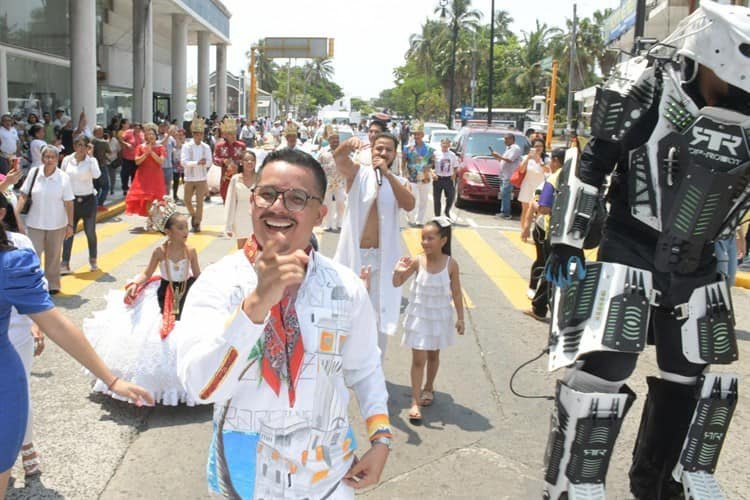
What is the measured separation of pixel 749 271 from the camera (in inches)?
436

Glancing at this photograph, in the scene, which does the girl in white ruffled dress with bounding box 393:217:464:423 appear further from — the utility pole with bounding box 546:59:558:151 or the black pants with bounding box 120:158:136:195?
the utility pole with bounding box 546:59:558:151

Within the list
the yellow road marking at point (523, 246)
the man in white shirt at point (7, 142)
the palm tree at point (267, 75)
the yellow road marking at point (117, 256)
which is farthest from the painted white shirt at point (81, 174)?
the palm tree at point (267, 75)

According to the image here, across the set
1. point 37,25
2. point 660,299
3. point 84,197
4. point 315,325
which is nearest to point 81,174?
point 84,197

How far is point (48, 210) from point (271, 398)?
737 centimetres

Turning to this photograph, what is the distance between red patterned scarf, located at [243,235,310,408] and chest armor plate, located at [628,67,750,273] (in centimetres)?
205

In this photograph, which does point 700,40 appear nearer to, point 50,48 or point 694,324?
point 694,324

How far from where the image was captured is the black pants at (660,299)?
3.48 metres

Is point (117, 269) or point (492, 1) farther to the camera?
point (492, 1)

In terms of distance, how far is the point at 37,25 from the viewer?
22.3 m

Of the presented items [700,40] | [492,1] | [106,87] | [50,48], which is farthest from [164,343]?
[492,1]

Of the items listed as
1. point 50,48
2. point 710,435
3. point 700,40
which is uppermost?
point 50,48

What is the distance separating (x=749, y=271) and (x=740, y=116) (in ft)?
28.6

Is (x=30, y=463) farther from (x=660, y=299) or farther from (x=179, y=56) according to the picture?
(x=179, y=56)

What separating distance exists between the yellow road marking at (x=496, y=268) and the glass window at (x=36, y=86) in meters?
14.0
